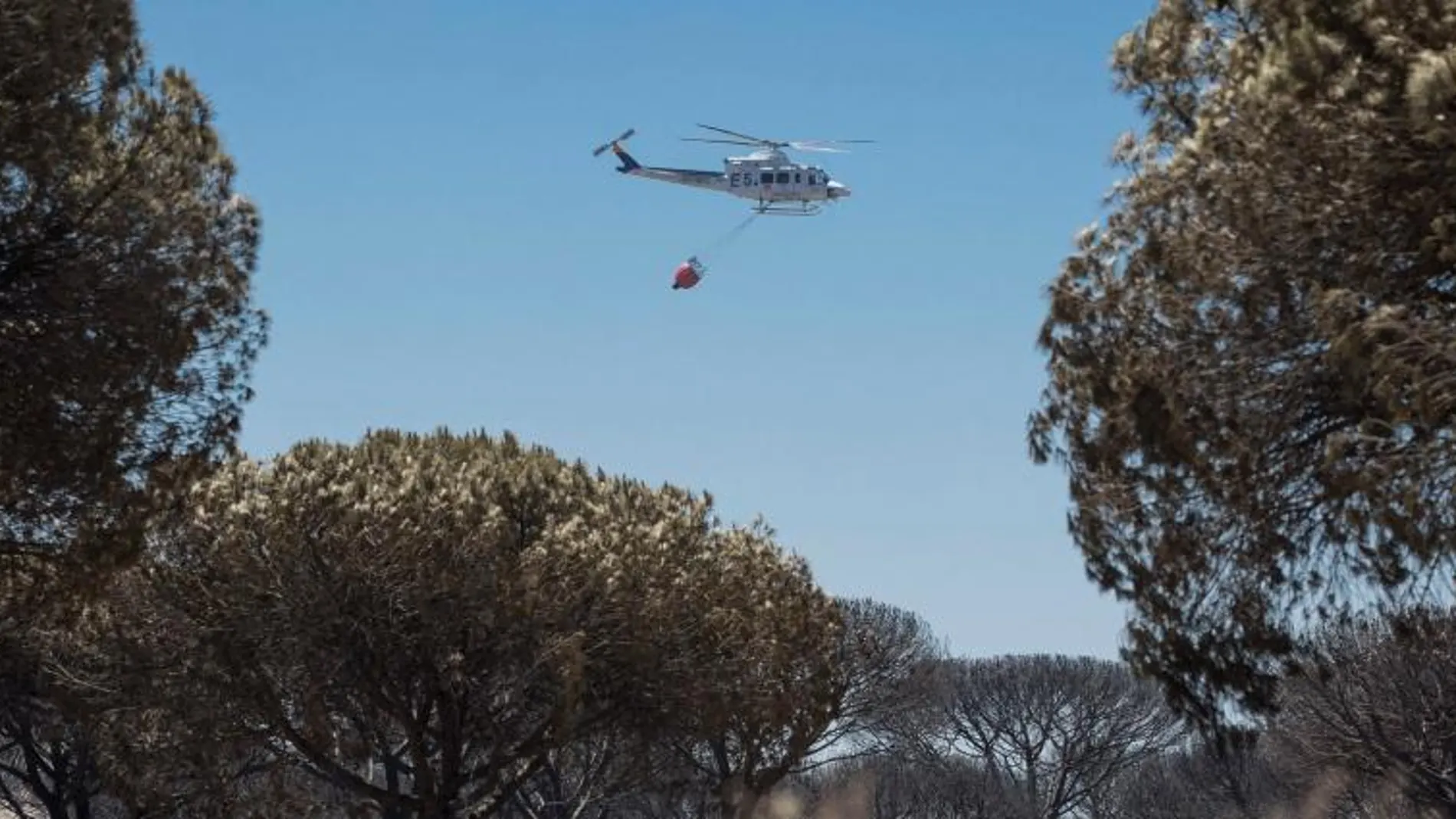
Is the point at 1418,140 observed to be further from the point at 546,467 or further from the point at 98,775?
the point at 98,775

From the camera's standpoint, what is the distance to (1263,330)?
56.8 ft

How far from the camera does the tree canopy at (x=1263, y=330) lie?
49.3 ft

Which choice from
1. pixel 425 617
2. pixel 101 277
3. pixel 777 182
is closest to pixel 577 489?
pixel 425 617

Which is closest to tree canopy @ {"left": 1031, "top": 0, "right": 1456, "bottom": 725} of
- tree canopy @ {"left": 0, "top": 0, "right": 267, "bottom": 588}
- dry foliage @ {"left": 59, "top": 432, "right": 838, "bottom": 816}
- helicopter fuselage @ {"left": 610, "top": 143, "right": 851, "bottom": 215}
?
tree canopy @ {"left": 0, "top": 0, "right": 267, "bottom": 588}

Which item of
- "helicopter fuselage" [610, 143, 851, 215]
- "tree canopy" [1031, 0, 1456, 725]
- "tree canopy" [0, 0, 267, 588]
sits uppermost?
"helicopter fuselage" [610, 143, 851, 215]

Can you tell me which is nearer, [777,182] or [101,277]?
[101,277]

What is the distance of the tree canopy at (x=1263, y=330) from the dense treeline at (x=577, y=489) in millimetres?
36

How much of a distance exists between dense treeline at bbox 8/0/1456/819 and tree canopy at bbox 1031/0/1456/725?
A: 0.12 ft

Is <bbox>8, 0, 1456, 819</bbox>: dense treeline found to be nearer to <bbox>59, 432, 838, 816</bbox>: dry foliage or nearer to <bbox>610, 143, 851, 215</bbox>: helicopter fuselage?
<bbox>59, 432, 838, 816</bbox>: dry foliage

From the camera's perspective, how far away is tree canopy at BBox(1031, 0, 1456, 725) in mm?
15031

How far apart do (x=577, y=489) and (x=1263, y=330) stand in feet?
60.4

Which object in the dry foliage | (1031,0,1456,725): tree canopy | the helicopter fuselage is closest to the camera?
(1031,0,1456,725): tree canopy

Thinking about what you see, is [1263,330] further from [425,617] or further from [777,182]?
[777,182]

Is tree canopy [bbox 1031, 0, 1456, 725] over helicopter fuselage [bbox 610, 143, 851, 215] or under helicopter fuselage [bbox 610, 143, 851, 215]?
under
